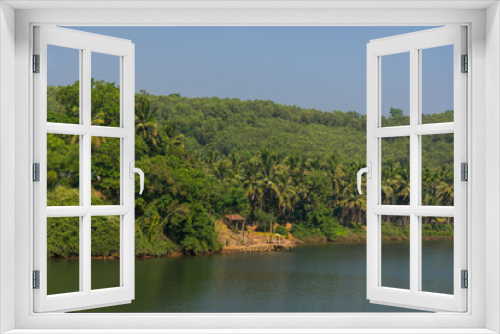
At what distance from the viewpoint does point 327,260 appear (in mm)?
27234

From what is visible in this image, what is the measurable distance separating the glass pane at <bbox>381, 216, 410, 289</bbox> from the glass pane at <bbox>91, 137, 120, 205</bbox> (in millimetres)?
12975

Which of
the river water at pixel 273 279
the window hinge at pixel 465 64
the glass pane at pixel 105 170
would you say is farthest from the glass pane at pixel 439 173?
the window hinge at pixel 465 64

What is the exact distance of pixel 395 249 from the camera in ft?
82.1

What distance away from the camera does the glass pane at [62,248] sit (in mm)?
19516

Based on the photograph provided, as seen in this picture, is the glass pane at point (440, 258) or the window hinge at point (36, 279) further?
the glass pane at point (440, 258)

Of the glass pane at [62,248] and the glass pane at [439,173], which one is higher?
the glass pane at [439,173]

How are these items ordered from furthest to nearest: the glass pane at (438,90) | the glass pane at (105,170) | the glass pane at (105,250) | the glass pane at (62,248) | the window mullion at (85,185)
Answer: the glass pane at (438,90), the glass pane at (105,250), the glass pane at (105,170), the glass pane at (62,248), the window mullion at (85,185)

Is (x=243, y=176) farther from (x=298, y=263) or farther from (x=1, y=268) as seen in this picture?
(x=1, y=268)

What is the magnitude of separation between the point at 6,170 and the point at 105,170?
18.5 m

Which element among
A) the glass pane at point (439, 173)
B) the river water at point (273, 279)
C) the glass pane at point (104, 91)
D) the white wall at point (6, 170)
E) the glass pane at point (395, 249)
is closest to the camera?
the white wall at point (6, 170)

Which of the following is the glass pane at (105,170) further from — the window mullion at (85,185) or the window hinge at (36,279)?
the window hinge at (36,279)

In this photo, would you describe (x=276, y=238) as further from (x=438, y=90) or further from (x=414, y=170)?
(x=414, y=170)

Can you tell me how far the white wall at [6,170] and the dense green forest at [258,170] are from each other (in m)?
21.1

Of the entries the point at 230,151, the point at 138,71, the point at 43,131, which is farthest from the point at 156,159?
the point at 43,131
